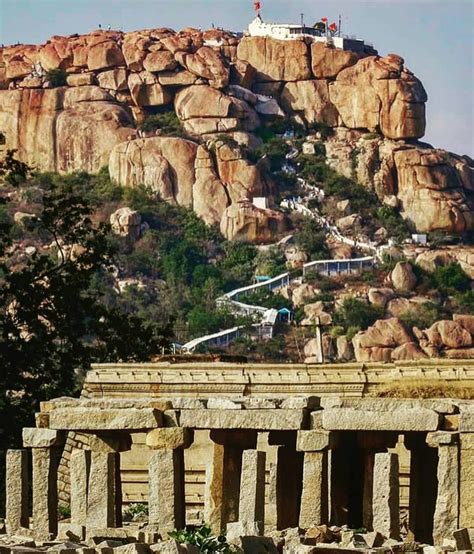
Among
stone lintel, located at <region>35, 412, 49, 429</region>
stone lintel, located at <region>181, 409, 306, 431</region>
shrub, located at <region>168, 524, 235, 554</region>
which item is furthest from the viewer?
stone lintel, located at <region>35, 412, 49, 429</region>

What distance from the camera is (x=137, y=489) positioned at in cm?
Answer: 5297

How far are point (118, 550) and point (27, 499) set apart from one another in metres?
9.97

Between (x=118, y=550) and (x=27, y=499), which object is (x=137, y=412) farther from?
(x=118, y=550)

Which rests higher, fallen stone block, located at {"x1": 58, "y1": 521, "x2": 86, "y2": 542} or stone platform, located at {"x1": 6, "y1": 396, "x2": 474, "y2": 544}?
stone platform, located at {"x1": 6, "y1": 396, "x2": 474, "y2": 544}

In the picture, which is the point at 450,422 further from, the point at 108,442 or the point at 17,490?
the point at 17,490

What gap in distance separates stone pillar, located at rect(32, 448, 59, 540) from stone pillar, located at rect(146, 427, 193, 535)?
5.57 feet

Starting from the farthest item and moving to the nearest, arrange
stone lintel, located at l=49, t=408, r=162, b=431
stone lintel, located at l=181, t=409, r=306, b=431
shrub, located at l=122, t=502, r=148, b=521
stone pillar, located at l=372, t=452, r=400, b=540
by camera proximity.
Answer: shrub, located at l=122, t=502, r=148, b=521 → stone lintel, located at l=49, t=408, r=162, b=431 → stone lintel, located at l=181, t=409, r=306, b=431 → stone pillar, located at l=372, t=452, r=400, b=540

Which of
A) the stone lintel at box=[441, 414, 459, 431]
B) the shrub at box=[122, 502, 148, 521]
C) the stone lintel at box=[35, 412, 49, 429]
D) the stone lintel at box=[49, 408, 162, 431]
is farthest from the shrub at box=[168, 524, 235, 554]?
the shrub at box=[122, 502, 148, 521]

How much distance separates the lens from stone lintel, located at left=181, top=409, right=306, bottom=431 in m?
43.8

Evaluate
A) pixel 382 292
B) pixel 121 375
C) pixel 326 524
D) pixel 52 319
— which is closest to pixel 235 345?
pixel 382 292

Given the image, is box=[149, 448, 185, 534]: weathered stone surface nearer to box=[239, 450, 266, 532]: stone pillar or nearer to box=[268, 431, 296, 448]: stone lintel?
box=[239, 450, 266, 532]: stone pillar

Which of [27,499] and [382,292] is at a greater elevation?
[382,292]

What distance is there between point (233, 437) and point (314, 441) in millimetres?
1895

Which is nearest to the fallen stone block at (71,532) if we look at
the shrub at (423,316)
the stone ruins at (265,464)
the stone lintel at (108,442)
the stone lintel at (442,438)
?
the stone ruins at (265,464)
